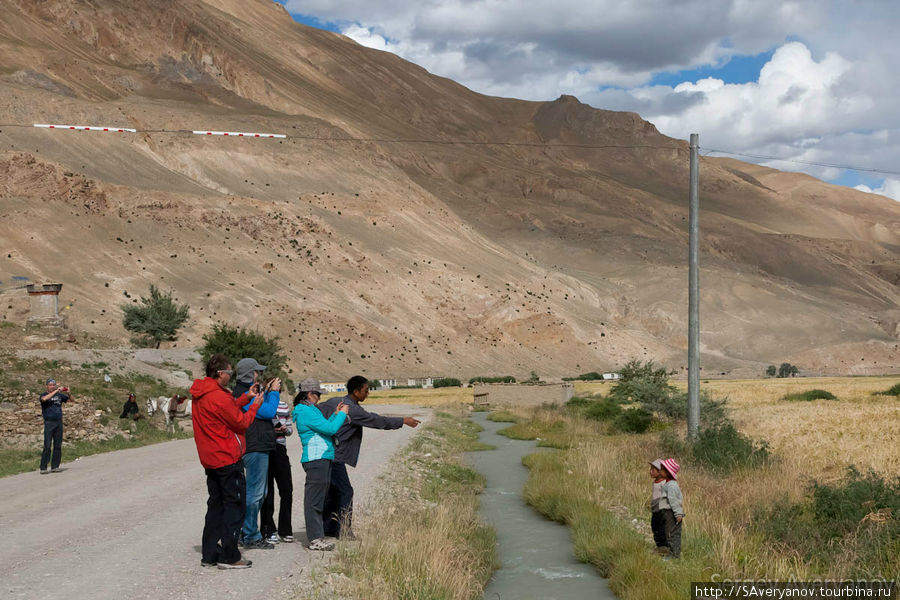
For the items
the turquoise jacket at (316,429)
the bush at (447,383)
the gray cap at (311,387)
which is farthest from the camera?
the bush at (447,383)

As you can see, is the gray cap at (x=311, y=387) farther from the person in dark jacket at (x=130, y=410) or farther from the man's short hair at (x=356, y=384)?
the person in dark jacket at (x=130, y=410)

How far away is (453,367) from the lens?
80.5m

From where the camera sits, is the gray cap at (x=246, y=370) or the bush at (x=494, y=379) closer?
the gray cap at (x=246, y=370)

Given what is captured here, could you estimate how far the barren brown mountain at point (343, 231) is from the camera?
2948 inches

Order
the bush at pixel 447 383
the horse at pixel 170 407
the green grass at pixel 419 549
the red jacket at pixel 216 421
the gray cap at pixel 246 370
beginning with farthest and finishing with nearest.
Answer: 1. the bush at pixel 447 383
2. the horse at pixel 170 407
3. the gray cap at pixel 246 370
4. the red jacket at pixel 216 421
5. the green grass at pixel 419 549

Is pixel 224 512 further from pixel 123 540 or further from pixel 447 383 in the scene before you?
pixel 447 383

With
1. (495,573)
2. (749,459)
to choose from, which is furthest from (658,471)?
(749,459)

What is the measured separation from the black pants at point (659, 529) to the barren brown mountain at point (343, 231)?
1800 inches

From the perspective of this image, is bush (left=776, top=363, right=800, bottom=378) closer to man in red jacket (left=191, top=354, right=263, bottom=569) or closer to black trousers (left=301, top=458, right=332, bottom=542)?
black trousers (left=301, top=458, right=332, bottom=542)

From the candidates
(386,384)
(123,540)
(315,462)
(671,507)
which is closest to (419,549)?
(315,462)

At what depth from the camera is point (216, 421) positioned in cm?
859

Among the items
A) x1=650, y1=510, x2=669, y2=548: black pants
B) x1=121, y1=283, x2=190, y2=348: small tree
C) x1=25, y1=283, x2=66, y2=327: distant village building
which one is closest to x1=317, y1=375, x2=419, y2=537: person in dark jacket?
x1=650, y1=510, x2=669, y2=548: black pants

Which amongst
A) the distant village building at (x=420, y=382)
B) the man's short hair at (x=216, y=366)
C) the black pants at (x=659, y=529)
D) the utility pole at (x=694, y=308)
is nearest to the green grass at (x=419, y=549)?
the black pants at (x=659, y=529)

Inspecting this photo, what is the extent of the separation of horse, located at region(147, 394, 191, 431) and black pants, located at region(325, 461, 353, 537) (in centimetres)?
1898
